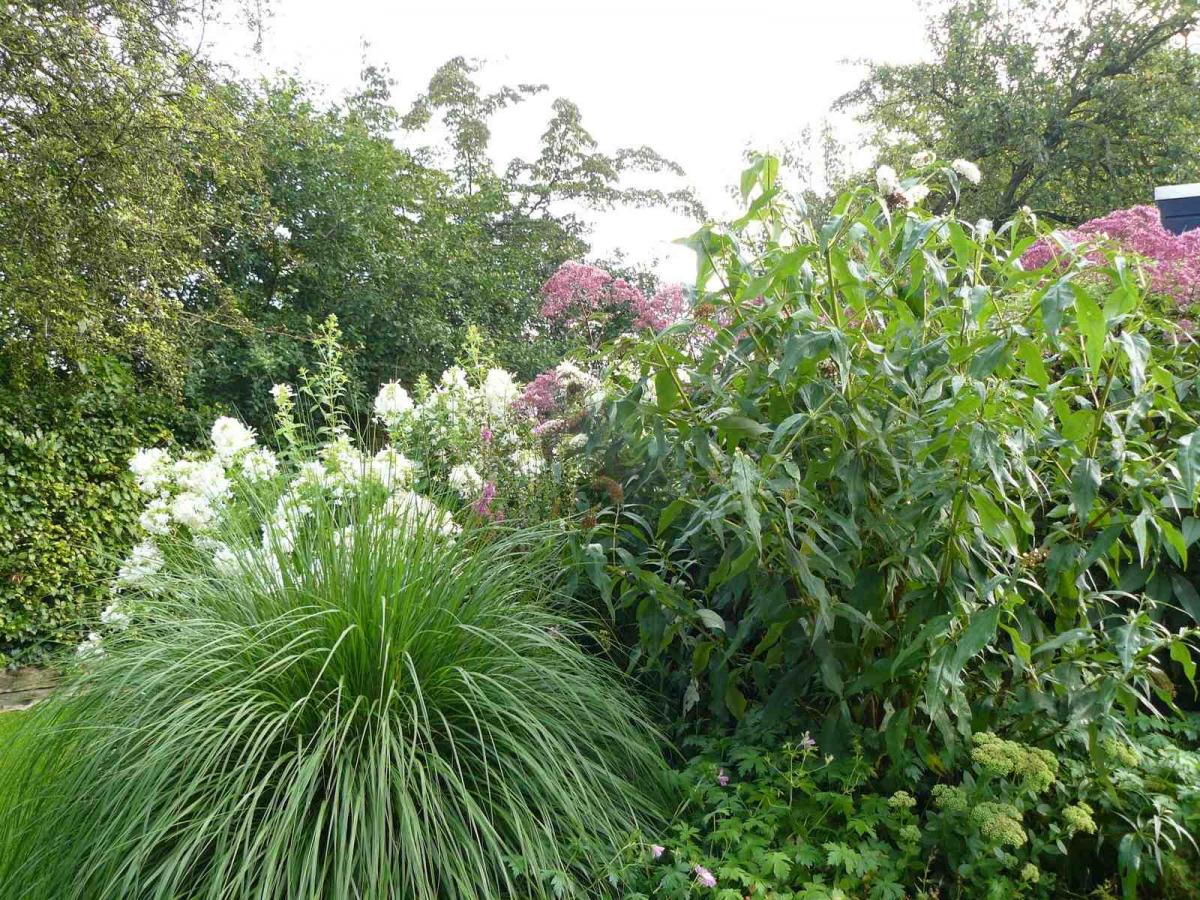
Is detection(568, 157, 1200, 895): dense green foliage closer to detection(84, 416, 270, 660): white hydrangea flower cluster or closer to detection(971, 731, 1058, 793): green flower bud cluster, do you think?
detection(971, 731, 1058, 793): green flower bud cluster

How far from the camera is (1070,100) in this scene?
10812mm

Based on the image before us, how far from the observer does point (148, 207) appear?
501 cm

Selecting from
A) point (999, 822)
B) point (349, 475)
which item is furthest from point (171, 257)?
point (999, 822)

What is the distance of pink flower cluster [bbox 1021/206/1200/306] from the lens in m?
3.02

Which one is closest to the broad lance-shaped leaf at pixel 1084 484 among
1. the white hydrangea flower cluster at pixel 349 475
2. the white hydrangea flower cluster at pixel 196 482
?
the white hydrangea flower cluster at pixel 349 475

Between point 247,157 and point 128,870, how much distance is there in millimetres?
5275

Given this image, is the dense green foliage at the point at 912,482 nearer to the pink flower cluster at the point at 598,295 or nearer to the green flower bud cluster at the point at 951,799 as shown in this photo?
the green flower bud cluster at the point at 951,799

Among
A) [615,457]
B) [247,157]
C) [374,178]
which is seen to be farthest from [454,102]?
[615,457]

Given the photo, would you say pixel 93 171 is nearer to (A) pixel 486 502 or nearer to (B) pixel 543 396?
(B) pixel 543 396

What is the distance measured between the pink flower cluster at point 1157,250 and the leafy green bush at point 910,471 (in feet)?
3.62

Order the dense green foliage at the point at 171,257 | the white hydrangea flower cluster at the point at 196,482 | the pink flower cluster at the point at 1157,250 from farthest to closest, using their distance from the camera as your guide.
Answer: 1. the dense green foliage at the point at 171,257
2. the pink flower cluster at the point at 1157,250
3. the white hydrangea flower cluster at the point at 196,482

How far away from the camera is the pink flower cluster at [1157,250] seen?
302cm

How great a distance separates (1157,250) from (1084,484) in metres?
2.03

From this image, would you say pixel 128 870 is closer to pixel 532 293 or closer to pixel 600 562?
pixel 600 562
